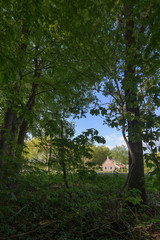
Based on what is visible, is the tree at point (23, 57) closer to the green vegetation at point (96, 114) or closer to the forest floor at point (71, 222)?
the green vegetation at point (96, 114)

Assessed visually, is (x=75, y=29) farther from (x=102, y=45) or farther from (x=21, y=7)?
(x=21, y=7)

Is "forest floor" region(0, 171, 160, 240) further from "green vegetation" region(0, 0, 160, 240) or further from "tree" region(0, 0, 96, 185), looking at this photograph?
"tree" region(0, 0, 96, 185)

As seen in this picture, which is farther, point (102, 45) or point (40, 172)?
point (40, 172)

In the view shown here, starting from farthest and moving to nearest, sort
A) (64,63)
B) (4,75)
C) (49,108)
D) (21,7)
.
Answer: (49,108) → (64,63) → (21,7) → (4,75)

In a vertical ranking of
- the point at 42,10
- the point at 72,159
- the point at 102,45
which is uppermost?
the point at 42,10

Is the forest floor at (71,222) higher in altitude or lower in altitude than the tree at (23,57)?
lower

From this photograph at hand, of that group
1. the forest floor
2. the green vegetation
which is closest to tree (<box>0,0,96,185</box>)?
the green vegetation

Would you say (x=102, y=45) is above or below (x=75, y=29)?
below

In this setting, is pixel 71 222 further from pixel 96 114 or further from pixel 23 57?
pixel 23 57

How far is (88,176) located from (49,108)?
24.8 feet

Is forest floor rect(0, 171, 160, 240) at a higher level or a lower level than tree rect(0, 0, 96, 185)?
lower

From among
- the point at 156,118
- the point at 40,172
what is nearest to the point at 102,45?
the point at 156,118

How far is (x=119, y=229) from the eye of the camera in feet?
10.9

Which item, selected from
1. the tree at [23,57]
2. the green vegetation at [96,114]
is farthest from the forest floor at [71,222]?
the tree at [23,57]
